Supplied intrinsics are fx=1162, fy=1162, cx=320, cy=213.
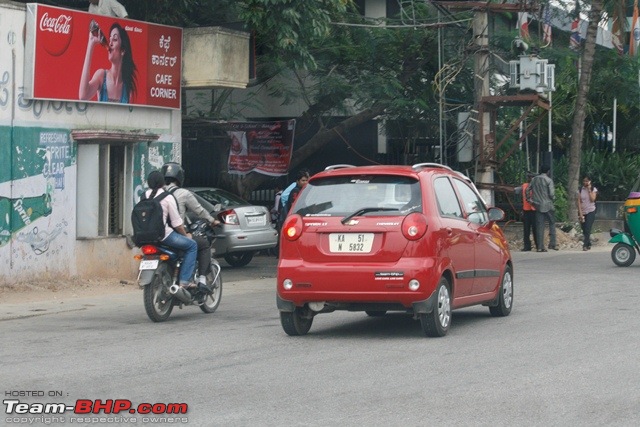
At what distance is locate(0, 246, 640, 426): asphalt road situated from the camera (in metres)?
7.73

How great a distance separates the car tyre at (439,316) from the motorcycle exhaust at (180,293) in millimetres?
3204

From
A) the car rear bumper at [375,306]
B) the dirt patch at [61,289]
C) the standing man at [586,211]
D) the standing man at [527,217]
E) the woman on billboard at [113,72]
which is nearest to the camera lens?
the car rear bumper at [375,306]

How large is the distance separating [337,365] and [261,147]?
16.3 meters

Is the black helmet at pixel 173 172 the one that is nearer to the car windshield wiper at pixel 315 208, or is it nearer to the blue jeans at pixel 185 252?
the blue jeans at pixel 185 252

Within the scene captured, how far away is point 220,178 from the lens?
89.0 feet

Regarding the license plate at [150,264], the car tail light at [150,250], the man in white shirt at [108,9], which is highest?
the man in white shirt at [108,9]

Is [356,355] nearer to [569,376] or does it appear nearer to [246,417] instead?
[569,376]

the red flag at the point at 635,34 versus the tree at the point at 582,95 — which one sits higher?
the red flag at the point at 635,34

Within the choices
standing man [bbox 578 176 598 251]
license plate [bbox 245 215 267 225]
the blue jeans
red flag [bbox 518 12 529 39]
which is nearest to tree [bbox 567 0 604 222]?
red flag [bbox 518 12 529 39]

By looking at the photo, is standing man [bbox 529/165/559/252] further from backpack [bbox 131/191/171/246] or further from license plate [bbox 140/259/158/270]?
license plate [bbox 140/259/158/270]

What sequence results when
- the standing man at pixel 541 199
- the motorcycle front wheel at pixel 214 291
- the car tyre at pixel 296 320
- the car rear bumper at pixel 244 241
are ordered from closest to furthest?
1. the car tyre at pixel 296 320
2. the motorcycle front wheel at pixel 214 291
3. the car rear bumper at pixel 244 241
4. the standing man at pixel 541 199

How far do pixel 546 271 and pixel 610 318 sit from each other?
7.17 meters

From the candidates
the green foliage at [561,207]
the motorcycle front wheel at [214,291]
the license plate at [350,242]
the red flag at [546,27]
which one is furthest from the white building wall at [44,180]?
the green foliage at [561,207]

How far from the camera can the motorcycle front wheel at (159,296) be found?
1300 cm
